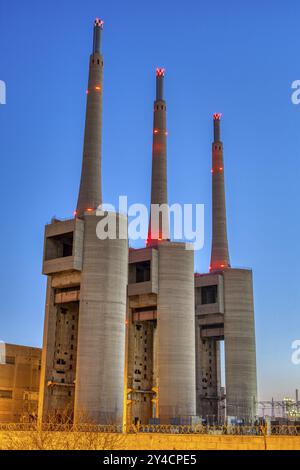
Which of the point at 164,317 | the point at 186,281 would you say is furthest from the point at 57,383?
the point at 186,281

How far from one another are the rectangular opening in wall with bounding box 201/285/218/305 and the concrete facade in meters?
30.0

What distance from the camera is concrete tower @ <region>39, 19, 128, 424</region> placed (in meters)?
66.6

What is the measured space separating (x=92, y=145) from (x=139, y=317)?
84.0ft

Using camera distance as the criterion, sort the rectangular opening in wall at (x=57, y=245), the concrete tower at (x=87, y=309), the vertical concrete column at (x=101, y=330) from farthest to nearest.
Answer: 1. the rectangular opening in wall at (x=57, y=245)
2. the concrete tower at (x=87, y=309)
3. the vertical concrete column at (x=101, y=330)

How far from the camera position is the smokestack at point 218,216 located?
97.1 metres

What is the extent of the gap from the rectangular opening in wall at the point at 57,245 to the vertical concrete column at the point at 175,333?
13.5m

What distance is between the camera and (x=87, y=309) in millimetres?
68625

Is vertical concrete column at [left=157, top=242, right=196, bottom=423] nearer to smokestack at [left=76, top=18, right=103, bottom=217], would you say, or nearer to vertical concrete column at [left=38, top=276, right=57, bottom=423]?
smokestack at [left=76, top=18, right=103, bottom=217]

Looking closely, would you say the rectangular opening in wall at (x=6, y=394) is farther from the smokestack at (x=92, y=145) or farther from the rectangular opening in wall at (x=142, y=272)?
the rectangular opening in wall at (x=142, y=272)

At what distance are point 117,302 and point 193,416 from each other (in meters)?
18.9

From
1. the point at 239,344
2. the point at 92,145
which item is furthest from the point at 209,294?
the point at 92,145

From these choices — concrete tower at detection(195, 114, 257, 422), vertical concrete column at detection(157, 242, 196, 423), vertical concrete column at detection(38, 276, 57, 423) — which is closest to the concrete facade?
vertical concrete column at detection(38, 276, 57, 423)

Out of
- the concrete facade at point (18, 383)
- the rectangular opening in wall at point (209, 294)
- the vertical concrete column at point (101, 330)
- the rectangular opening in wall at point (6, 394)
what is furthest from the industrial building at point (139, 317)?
the rectangular opening in wall at point (6, 394)

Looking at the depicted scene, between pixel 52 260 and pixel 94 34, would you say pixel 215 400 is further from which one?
pixel 94 34
